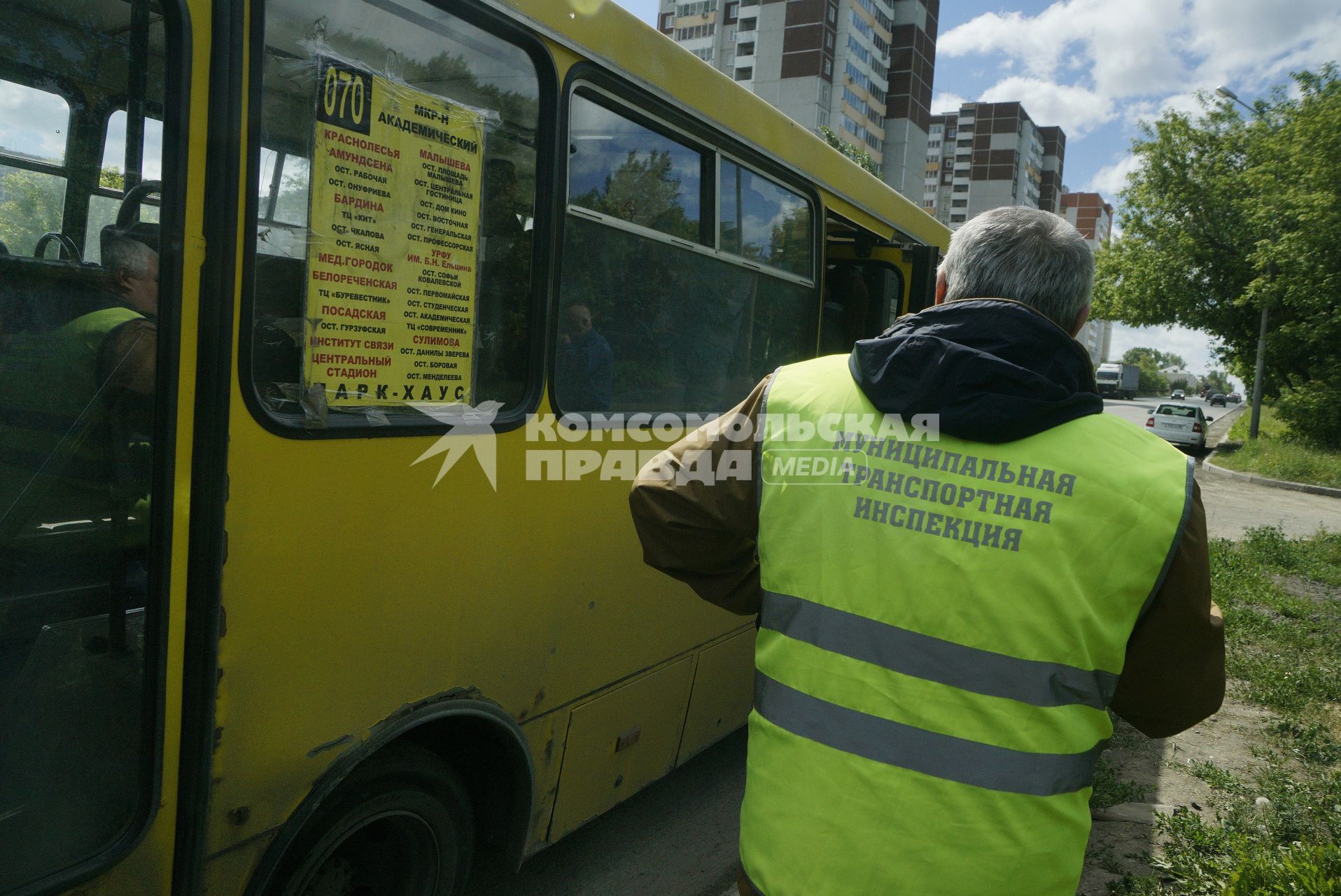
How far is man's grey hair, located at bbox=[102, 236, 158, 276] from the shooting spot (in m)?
1.68

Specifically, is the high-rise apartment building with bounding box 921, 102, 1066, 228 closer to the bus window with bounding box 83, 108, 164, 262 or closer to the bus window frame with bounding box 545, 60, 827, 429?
the bus window frame with bounding box 545, 60, 827, 429

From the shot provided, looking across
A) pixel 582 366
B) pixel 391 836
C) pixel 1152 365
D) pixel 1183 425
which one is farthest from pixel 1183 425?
pixel 1152 365

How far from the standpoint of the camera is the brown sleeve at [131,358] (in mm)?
1679

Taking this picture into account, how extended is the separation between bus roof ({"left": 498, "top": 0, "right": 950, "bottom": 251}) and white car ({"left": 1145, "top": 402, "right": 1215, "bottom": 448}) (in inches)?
1048

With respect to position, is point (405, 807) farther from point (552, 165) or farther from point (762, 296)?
point (762, 296)

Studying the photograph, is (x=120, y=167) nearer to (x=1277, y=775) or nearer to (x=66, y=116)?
(x=66, y=116)

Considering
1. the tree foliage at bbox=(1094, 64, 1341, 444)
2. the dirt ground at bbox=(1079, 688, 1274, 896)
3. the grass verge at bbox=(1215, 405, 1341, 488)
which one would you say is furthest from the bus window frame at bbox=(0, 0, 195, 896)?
the tree foliage at bbox=(1094, 64, 1341, 444)

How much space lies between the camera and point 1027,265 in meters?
1.61

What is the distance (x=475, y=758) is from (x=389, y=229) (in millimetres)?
1516

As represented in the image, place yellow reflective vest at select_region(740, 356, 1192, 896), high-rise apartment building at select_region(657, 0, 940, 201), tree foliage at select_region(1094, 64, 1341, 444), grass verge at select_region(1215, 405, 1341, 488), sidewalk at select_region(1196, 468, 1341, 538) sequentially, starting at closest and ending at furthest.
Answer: yellow reflective vest at select_region(740, 356, 1192, 896), sidewalk at select_region(1196, 468, 1341, 538), grass verge at select_region(1215, 405, 1341, 488), tree foliage at select_region(1094, 64, 1341, 444), high-rise apartment building at select_region(657, 0, 940, 201)

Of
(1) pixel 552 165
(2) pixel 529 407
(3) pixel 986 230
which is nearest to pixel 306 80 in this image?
(1) pixel 552 165

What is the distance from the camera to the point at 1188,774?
14.2 feet

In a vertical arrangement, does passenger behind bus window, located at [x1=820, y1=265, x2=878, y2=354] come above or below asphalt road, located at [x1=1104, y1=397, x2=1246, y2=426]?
below

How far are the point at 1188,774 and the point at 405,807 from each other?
3.78m
